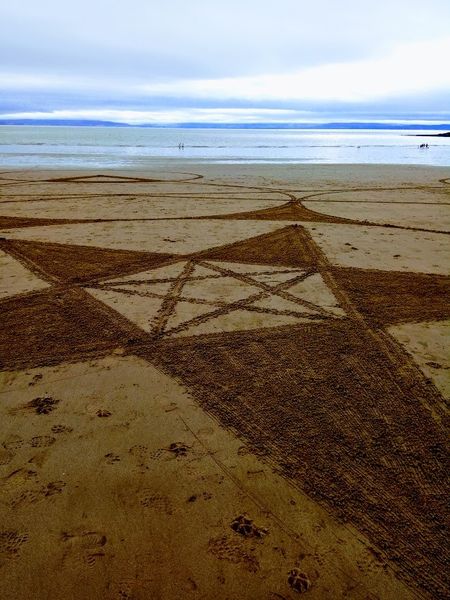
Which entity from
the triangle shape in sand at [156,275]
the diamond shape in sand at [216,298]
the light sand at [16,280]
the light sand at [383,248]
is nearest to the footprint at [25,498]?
the diamond shape in sand at [216,298]

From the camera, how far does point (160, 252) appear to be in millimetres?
8555

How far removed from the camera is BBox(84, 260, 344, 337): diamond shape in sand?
5.38 meters

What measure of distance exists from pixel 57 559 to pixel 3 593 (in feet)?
0.94

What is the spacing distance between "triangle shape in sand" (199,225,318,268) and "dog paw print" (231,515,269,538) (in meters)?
5.55

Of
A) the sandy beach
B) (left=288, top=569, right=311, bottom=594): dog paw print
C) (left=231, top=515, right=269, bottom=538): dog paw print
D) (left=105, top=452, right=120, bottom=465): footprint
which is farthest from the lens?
(left=105, top=452, right=120, bottom=465): footprint

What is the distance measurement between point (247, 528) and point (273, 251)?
663cm

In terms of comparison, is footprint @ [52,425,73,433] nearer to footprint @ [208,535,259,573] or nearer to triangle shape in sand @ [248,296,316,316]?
footprint @ [208,535,259,573]

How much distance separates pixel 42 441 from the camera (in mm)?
3326

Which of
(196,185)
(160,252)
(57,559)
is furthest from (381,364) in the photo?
(196,185)

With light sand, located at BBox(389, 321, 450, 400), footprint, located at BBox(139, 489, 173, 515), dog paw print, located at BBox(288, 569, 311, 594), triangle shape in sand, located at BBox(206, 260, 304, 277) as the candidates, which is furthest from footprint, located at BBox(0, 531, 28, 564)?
triangle shape in sand, located at BBox(206, 260, 304, 277)

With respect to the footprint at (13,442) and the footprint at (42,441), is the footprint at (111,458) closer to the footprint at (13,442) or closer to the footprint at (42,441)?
the footprint at (42,441)

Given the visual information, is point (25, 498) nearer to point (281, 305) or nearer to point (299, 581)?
point (299, 581)

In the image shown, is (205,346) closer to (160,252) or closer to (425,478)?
(425,478)

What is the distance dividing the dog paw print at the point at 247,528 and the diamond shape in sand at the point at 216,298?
2.60m
